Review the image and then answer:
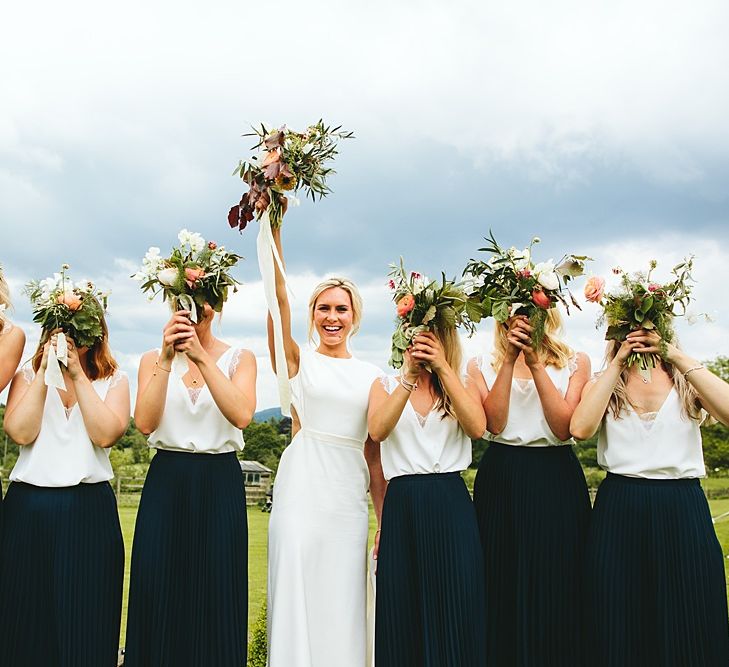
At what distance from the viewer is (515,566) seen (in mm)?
5402

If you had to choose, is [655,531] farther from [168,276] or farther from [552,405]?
[168,276]

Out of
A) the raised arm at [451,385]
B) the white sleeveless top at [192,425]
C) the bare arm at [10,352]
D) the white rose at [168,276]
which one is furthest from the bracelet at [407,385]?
the bare arm at [10,352]

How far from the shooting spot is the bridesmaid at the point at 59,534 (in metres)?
5.34

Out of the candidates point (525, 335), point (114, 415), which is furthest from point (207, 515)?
point (525, 335)

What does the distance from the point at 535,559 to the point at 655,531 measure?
2.76ft

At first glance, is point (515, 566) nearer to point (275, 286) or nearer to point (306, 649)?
point (306, 649)

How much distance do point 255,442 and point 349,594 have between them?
25.1 ft

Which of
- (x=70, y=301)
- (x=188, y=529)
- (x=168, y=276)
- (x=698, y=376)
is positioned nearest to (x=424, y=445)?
(x=188, y=529)

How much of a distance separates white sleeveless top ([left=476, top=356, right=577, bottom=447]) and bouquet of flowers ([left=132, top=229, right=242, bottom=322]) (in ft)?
7.01

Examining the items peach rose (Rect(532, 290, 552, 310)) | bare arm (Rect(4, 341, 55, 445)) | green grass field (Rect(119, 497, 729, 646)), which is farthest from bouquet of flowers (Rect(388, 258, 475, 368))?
green grass field (Rect(119, 497, 729, 646))

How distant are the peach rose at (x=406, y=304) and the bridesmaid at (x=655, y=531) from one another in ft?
4.46

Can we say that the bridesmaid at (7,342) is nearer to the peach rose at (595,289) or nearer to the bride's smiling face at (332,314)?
the bride's smiling face at (332,314)

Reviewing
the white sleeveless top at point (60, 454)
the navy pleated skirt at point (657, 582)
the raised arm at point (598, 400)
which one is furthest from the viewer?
the white sleeveless top at point (60, 454)

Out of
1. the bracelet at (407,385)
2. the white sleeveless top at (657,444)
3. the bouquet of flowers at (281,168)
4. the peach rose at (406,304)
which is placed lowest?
the white sleeveless top at (657,444)
